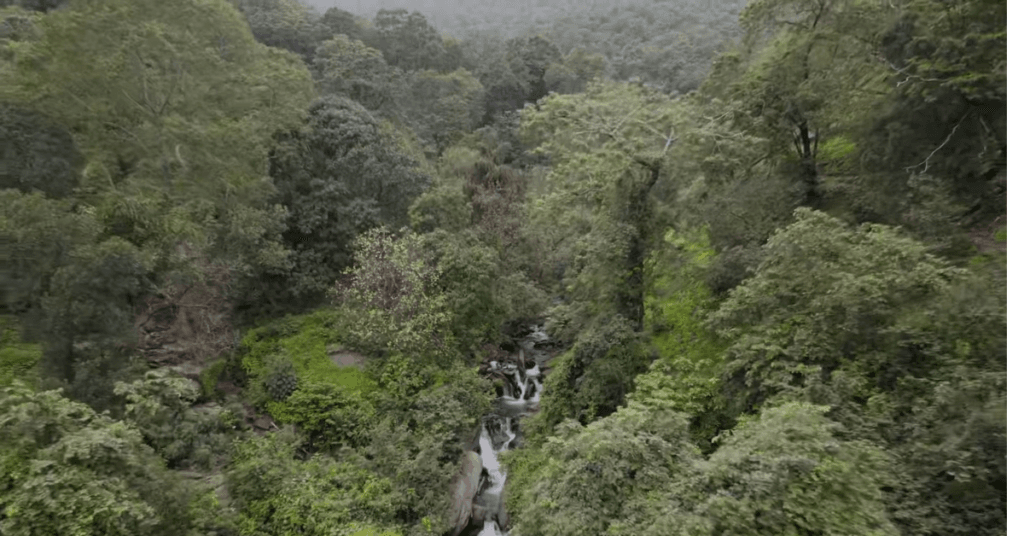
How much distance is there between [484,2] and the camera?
10581 cm

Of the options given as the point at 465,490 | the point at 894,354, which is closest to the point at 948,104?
the point at 894,354

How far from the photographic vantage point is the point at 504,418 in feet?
55.6

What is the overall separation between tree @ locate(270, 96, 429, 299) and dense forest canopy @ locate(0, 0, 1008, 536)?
0.13 meters

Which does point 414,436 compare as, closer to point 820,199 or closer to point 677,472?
point 677,472

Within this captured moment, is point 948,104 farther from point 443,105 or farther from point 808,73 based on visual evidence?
point 443,105

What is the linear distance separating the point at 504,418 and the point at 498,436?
2.63 ft

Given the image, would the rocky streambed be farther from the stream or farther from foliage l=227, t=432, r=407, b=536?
foliage l=227, t=432, r=407, b=536

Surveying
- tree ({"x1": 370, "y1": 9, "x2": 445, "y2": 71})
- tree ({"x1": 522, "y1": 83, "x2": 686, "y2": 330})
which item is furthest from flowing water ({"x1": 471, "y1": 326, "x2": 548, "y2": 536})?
tree ({"x1": 370, "y1": 9, "x2": 445, "y2": 71})

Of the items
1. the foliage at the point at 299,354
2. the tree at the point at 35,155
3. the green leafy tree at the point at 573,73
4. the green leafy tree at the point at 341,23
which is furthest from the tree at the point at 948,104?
the green leafy tree at the point at 341,23

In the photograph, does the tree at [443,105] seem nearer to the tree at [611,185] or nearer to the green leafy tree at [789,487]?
the tree at [611,185]

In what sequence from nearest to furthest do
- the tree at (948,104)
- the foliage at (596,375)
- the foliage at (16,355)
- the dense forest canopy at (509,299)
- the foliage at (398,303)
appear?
the dense forest canopy at (509,299), the tree at (948,104), the foliage at (16,355), the foliage at (596,375), the foliage at (398,303)

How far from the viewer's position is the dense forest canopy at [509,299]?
716 cm

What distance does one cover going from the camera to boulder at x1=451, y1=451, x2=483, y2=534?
12.7 metres

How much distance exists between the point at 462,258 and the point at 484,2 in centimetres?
10637
